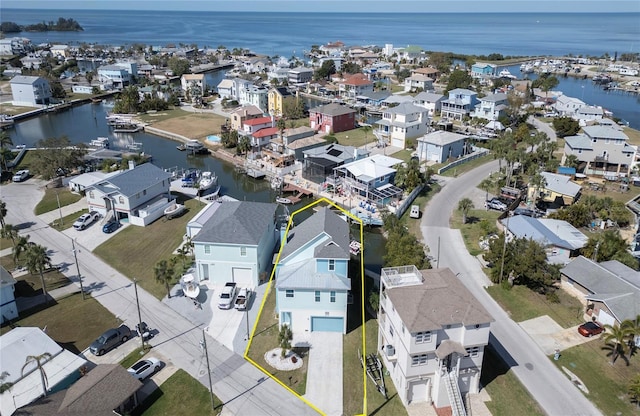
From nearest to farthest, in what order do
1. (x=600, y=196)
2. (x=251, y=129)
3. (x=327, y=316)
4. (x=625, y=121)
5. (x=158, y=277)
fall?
(x=327, y=316), (x=158, y=277), (x=600, y=196), (x=251, y=129), (x=625, y=121)

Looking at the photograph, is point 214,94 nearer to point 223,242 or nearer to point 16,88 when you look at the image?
point 16,88

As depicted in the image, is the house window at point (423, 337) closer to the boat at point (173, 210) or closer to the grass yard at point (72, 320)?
the grass yard at point (72, 320)

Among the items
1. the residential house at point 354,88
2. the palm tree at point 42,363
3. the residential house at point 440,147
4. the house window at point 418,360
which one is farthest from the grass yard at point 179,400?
the residential house at point 354,88

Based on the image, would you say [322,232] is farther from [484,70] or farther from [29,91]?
[484,70]

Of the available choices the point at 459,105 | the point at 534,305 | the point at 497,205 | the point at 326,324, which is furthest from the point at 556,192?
the point at 459,105

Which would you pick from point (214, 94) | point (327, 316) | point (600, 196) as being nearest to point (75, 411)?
point (327, 316)

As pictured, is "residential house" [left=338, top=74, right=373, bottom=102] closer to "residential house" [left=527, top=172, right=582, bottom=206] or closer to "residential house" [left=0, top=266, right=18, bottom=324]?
"residential house" [left=527, top=172, right=582, bottom=206]
